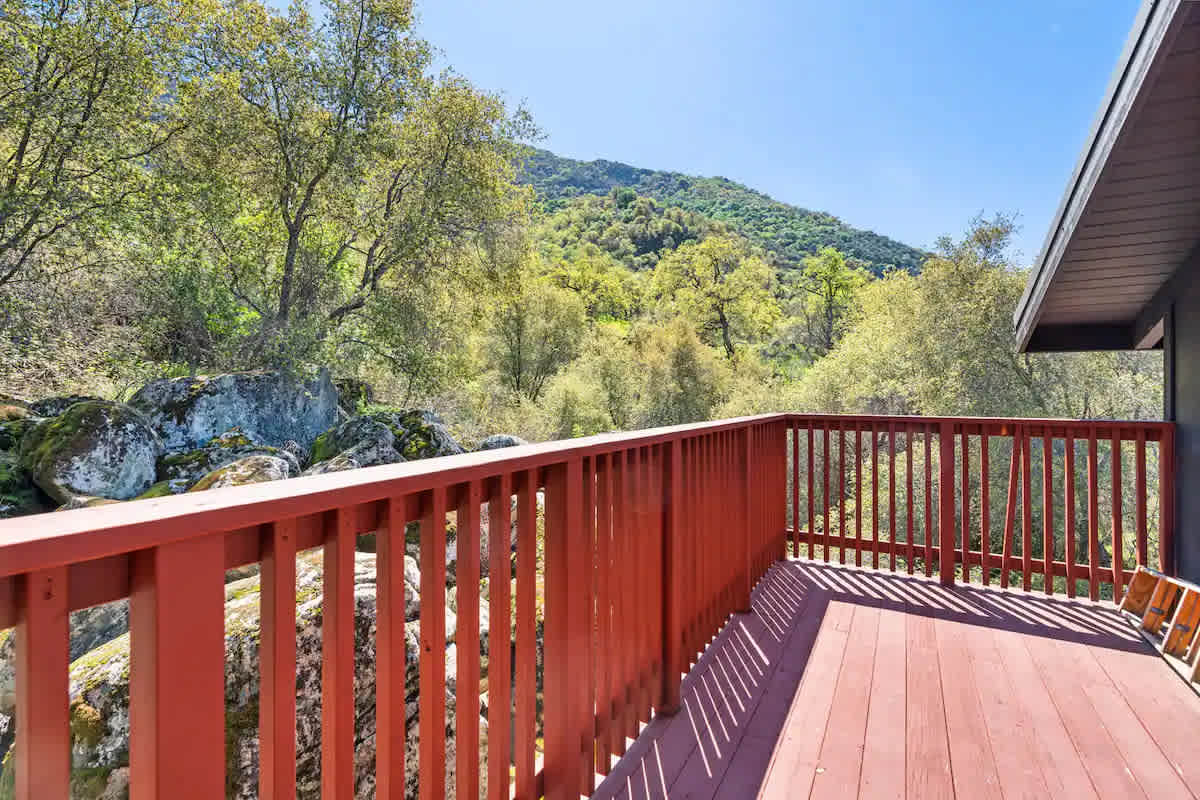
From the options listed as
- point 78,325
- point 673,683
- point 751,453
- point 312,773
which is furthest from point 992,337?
point 78,325

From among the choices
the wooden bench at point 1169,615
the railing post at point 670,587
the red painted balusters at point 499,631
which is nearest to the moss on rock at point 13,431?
the railing post at point 670,587

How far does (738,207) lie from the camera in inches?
1800

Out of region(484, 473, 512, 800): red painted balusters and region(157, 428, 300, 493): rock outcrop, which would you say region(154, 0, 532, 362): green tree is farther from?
region(484, 473, 512, 800): red painted balusters

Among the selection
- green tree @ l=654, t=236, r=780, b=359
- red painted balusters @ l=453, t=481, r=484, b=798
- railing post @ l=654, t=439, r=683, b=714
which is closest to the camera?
red painted balusters @ l=453, t=481, r=484, b=798

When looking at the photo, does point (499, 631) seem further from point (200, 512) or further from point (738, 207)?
point (738, 207)

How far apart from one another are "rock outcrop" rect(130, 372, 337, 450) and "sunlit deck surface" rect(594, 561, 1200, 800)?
7.03 meters

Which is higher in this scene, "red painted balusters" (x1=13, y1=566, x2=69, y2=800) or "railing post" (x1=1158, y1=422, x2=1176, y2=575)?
"red painted balusters" (x1=13, y1=566, x2=69, y2=800)

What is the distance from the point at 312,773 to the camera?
194cm

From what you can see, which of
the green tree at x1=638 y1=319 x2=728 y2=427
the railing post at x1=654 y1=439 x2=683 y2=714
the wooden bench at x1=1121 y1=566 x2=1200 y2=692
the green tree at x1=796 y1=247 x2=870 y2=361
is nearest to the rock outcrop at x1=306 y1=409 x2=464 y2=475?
the railing post at x1=654 y1=439 x2=683 y2=714

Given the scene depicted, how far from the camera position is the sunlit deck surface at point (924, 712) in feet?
6.21

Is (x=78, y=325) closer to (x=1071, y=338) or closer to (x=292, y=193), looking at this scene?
(x=292, y=193)

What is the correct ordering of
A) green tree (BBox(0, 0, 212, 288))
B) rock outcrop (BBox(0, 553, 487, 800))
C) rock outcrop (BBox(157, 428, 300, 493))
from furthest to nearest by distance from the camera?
green tree (BBox(0, 0, 212, 288))
rock outcrop (BBox(157, 428, 300, 493))
rock outcrop (BBox(0, 553, 487, 800))

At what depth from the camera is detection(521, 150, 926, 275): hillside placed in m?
34.3

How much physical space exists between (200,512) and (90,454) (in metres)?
7.04
